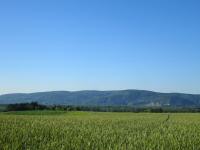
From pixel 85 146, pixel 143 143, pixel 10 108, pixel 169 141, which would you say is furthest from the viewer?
pixel 10 108

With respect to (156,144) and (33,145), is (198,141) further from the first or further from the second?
(33,145)

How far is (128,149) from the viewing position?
1571 cm

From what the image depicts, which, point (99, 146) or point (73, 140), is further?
point (73, 140)

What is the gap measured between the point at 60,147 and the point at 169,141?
19.8ft

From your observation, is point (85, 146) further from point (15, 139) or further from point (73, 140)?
point (15, 139)

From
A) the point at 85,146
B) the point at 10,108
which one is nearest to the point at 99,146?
the point at 85,146

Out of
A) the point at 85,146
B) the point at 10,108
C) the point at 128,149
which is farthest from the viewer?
the point at 10,108

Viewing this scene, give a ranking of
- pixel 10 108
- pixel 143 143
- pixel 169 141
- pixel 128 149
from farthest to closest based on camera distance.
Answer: pixel 10 108 → pixel 169 141 → pixel 143 143 → pixel 128 149

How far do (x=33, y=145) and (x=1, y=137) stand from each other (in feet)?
8.29

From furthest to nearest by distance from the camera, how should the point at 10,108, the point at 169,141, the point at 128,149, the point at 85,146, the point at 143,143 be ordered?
the point at 10,108 < the point at 169,141 < the point at 143,143 < the point at 85,146 < the point at 128,149

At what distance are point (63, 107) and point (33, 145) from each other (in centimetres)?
11348

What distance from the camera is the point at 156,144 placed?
17.8m

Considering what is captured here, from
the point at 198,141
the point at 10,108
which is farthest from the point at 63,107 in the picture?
the point at 198,141

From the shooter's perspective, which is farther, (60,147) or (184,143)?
(184,143)
